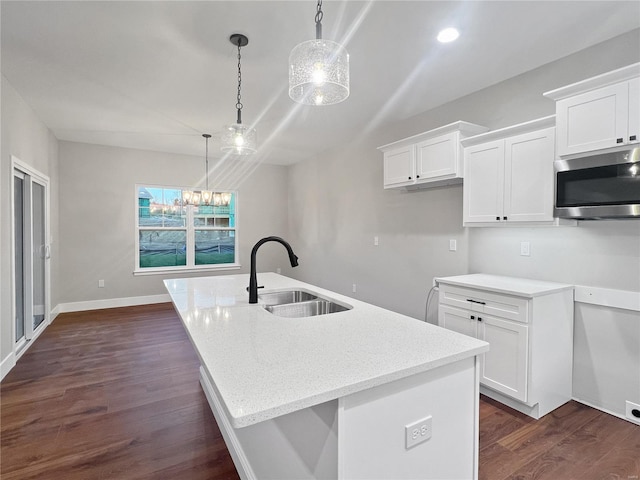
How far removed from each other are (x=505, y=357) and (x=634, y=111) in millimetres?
1719

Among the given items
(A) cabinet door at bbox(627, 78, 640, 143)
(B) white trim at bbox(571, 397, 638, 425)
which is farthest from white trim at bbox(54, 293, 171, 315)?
(A) cabinet door at bbox(627, 78, 640, 143)

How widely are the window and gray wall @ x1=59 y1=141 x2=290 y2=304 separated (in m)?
0.18

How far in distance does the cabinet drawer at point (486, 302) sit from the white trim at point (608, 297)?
0.60 meters

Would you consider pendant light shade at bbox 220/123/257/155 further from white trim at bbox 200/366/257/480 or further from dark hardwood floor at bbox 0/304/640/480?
dark hardwood floor at bbox 0/304/640/480

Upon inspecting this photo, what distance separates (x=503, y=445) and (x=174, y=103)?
13.3ft

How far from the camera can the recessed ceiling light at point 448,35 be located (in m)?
2.24

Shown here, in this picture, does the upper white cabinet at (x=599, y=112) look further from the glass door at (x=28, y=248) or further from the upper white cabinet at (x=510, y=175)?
the glass door at (x=28, y=248)

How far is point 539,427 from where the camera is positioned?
7.24ft

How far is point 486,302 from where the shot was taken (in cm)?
250

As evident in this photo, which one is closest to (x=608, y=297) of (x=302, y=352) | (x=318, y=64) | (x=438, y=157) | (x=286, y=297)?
(x=438, y=157)

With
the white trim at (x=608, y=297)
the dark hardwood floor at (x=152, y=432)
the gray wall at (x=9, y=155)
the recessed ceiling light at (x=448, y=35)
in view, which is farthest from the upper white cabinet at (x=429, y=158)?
the gray wall at (x=9, y=155)

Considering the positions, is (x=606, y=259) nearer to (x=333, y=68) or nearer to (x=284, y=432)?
(x=333, y=68)

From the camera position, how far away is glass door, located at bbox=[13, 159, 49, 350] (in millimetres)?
3490

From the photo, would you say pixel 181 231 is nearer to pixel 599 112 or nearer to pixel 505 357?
pixel 505 357
